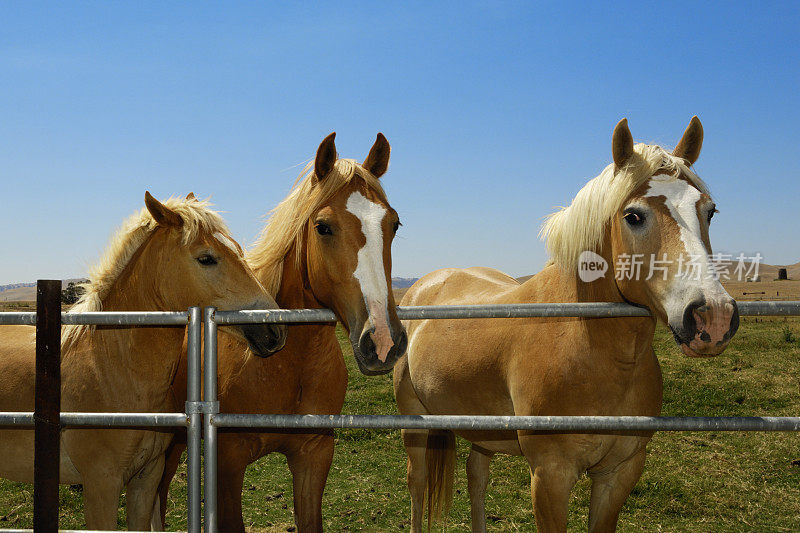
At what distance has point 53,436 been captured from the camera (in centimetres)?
215

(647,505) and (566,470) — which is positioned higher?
(566,470)

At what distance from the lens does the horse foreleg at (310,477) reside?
2732mm

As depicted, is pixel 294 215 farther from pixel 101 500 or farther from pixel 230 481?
pixel 101 500

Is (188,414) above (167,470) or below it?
above

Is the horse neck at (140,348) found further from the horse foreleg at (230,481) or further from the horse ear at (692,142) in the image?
the horse ear at (692,142)

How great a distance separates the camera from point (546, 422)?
198 cm

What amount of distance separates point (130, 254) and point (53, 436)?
97cm

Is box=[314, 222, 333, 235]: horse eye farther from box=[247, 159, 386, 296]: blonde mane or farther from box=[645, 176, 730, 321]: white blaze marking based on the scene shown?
box=[645, 176, 730, 321]: white blaze marking

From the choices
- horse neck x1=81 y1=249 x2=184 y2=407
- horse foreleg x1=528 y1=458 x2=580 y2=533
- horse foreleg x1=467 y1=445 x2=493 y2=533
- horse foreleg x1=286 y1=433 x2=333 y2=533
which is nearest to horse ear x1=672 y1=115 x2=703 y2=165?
horse foreleg x1=528 y1=458 x2=580 y2=533

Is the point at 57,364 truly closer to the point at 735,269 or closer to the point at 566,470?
the point at 566,470

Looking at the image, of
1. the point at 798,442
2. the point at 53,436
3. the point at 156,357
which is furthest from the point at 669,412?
the point at 53,436

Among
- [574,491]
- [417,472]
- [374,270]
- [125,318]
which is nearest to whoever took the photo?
[125,318]

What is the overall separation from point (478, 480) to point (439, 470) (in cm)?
33

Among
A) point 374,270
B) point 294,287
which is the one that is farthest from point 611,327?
point 294,287
